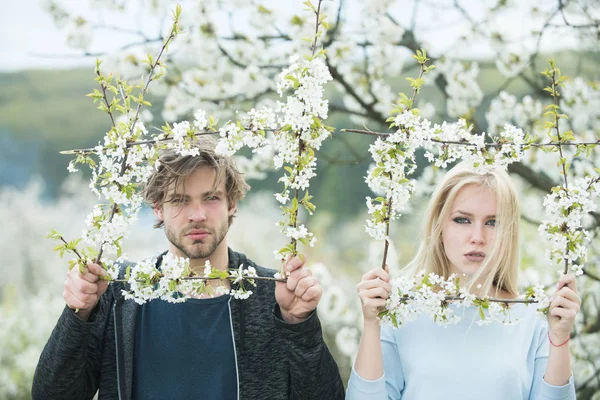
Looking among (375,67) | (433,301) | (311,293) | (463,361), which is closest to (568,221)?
(433,301)

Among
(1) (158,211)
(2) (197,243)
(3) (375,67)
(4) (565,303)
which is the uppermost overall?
(3) (375,67)

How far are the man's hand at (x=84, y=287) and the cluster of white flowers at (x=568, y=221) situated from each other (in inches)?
44.3

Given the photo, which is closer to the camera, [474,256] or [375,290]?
[375,290]

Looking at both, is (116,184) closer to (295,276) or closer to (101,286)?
(101,286)

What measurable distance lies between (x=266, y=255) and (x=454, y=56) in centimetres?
231

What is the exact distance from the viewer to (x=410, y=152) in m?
1.73

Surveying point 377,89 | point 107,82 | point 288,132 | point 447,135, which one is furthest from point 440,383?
point 377,89

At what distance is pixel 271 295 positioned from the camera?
2145 mm

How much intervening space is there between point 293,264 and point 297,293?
0.08 meters

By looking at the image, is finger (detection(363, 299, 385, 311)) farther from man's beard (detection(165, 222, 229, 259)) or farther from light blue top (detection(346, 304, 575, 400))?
man's beard (detection(165, 222, 229, 259))

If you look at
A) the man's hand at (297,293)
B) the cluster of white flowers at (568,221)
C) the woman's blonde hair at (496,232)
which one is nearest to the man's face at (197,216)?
the man's hand at (297,293)

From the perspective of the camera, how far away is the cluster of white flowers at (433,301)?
1.72m

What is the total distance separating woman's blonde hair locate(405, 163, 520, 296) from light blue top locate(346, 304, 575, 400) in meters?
0.10

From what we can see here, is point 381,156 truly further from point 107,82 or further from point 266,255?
point 266,255
